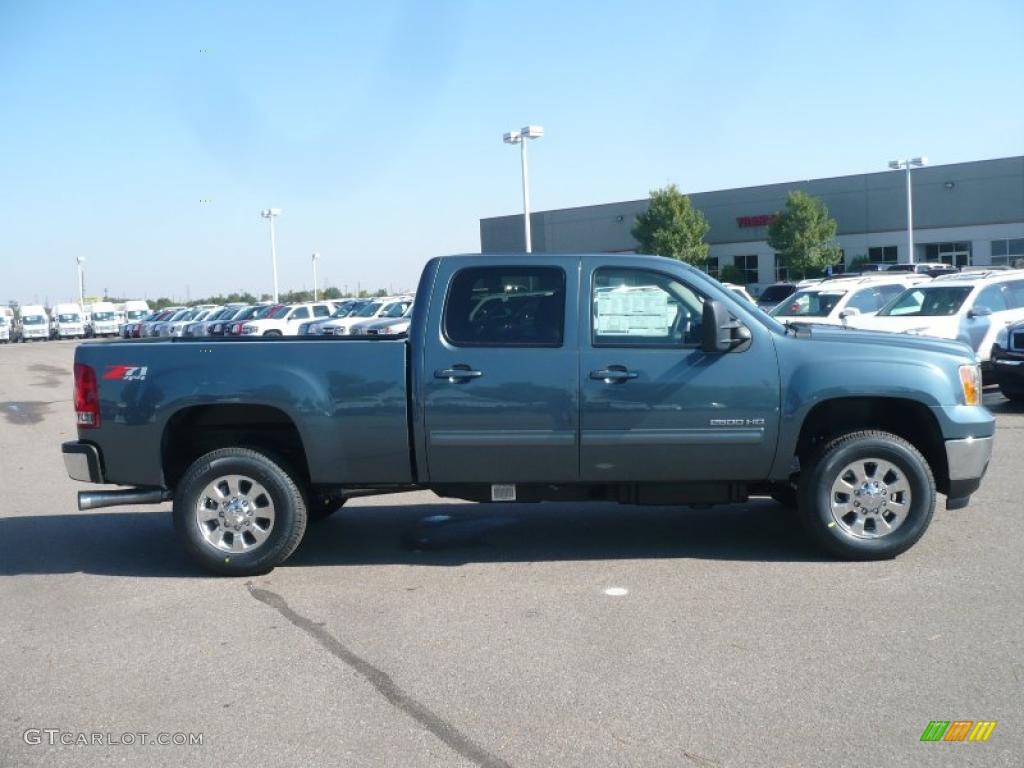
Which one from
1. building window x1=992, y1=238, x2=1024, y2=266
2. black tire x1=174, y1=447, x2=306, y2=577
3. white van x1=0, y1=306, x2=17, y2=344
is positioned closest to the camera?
black tire x1=174, y1=447, x2=306, y2=577

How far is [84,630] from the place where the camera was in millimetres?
6133

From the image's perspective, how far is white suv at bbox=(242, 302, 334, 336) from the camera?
37.7 meters

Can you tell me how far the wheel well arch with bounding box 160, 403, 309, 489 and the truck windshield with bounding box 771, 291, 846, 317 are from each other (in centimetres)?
1471

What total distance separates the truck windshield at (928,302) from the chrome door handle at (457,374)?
1247cm

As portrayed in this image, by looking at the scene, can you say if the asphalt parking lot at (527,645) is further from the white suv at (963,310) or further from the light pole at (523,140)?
the light pole at (523,140)

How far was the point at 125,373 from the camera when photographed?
23.2 feet

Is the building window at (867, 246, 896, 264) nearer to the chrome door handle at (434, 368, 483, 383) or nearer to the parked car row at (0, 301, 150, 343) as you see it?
the parked car row at (0, 301, 150, 343)

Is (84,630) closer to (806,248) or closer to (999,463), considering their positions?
(999,463)

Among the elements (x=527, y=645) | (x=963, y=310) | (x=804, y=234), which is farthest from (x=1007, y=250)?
(x=527, y=645)

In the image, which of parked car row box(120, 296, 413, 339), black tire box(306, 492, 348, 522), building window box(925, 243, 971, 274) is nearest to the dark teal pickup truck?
black tire box(306, 492, 348, 522)

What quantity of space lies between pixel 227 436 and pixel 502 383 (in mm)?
2030

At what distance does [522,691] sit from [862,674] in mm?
1592

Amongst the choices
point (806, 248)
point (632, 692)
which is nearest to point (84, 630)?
point (632, 692)

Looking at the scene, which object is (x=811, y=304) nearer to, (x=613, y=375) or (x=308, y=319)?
(x=613, y=375)
